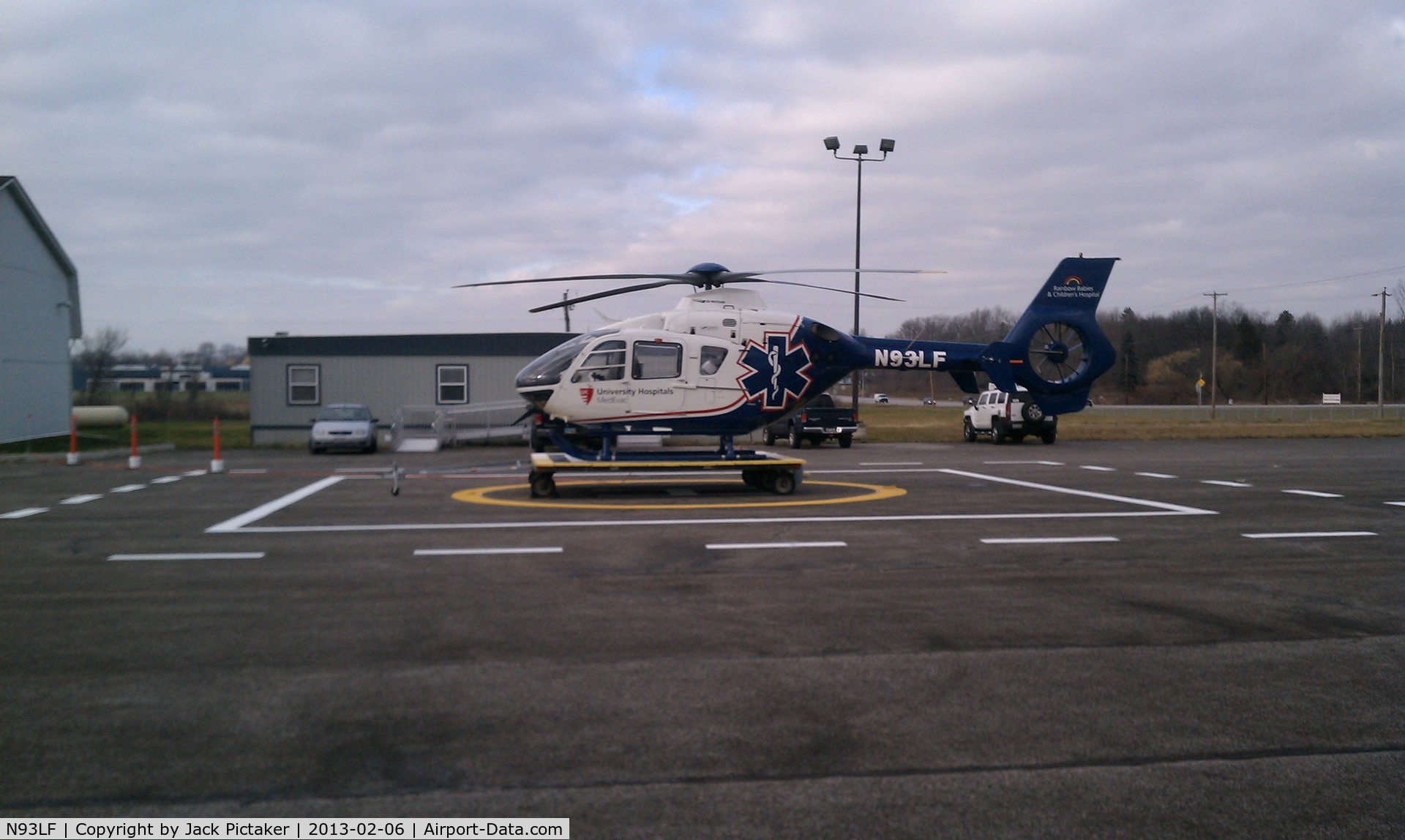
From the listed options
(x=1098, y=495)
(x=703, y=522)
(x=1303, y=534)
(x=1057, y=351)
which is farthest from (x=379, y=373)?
(x=1303, y=534)

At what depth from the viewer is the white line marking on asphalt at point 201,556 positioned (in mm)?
9367

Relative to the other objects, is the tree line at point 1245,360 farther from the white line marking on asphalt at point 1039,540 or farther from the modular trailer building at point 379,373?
the white line marking on asphalt at point 1039,540

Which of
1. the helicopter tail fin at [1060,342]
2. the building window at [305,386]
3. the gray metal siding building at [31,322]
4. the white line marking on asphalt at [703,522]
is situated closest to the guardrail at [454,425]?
the building window at [305,386]

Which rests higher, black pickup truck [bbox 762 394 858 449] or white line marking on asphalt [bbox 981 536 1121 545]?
black pickup truck [bbox 762 394 858 449]

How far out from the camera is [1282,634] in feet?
22.2

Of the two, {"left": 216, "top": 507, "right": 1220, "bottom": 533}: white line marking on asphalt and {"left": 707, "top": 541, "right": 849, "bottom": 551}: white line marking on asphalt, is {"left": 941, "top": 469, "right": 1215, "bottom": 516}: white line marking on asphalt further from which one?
{"left": 707, "top": 541, "right": 849, "bottom": 551}: white line marking on asphalt

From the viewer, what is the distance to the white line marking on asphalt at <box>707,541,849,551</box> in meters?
10.2

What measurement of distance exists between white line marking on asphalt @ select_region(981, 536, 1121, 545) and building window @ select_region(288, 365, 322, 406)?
1140 inches

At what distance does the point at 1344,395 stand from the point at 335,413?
291ft

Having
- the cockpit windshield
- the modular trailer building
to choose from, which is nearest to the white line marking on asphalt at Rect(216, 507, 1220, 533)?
the cockpit windshield

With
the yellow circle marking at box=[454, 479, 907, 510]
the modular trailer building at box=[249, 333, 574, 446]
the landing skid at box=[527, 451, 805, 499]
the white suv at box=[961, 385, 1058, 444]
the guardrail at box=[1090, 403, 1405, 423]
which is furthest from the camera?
the guardrail at box=[1090, 403, 1405, 423]

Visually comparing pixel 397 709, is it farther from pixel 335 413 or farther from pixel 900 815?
pixel 335 413

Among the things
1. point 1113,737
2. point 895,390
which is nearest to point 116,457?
point 1113,737

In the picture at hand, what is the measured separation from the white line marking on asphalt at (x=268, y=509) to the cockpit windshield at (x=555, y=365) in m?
3.92
